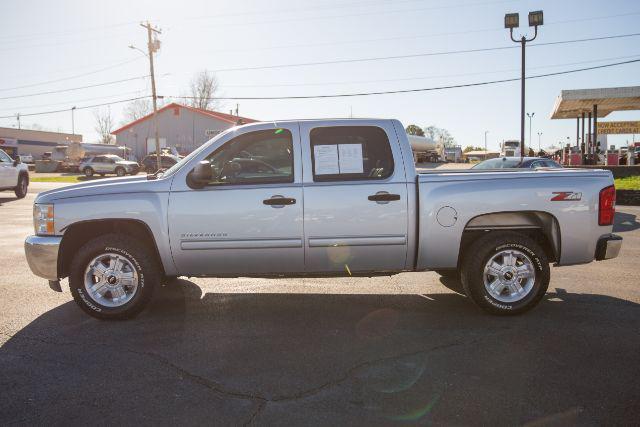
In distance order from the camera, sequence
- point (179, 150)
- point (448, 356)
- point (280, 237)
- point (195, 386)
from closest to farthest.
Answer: point (195, 386) < point (448, 356) < point (280, 237) < point (179, 150)

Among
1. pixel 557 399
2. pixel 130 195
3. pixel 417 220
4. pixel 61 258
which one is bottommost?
pixel 557 399

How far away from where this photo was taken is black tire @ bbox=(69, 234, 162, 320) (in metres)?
4.93

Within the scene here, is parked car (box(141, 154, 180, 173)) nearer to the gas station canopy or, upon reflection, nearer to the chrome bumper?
the gas station canopy

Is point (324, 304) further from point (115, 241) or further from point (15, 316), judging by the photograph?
point (15, 316)

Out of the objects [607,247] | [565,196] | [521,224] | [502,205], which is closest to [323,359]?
[502,205]

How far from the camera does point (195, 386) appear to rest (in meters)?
3.54

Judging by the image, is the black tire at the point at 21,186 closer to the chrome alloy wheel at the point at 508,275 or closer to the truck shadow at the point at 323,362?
the truck shadow at the point at 323,362

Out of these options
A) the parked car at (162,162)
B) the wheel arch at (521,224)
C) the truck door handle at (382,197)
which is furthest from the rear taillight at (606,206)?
the parked car at (162,162)

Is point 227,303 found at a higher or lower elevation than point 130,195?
lower

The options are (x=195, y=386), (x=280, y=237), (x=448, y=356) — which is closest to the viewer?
(x=195, y=386)

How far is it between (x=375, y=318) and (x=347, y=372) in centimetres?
136

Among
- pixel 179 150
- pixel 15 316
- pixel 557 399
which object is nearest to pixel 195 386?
pixel 557 399

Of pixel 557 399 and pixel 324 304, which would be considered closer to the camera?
pixel 557 399

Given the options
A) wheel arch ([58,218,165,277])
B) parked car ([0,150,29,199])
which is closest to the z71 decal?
wheel arch ([58,218,165,277])
